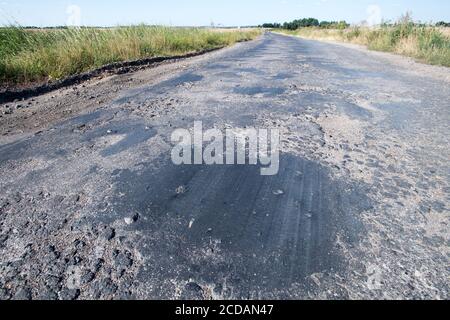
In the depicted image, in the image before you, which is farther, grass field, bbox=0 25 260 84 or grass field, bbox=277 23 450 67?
grass field, bbox=277 23 450 67

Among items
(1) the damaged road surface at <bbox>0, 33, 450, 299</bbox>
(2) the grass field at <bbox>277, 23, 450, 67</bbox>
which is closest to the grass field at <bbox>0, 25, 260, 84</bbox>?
(1) the damaged road surface at <bbox>0, 33, 450, 299</bbox>

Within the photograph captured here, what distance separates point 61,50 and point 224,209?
319 inches

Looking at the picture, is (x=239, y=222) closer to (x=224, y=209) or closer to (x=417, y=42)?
(x=224, y=209)

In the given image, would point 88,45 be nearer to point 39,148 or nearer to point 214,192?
point 39,148

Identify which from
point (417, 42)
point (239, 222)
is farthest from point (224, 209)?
point (417, 42)

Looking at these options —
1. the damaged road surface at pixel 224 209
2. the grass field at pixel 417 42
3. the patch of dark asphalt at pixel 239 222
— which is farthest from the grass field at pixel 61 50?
the grass field at pixel 417 42

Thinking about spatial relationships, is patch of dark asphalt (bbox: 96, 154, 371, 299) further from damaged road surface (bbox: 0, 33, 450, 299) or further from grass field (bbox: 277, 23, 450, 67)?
grass field (bbox: 277, 23, 450, 67)

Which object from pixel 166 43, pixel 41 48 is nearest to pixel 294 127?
pixel 41 48

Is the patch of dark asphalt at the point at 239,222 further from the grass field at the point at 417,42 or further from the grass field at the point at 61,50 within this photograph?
the grass field at the point at 417,42

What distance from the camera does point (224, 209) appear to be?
2.20 metres

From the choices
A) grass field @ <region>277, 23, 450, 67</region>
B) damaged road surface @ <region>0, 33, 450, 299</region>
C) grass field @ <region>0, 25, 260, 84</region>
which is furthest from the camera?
grass field @ <region>277, 23, 450, 67</region>

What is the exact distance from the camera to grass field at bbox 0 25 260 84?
713cm

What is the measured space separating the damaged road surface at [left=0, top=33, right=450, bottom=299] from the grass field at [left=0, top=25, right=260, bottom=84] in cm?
322
